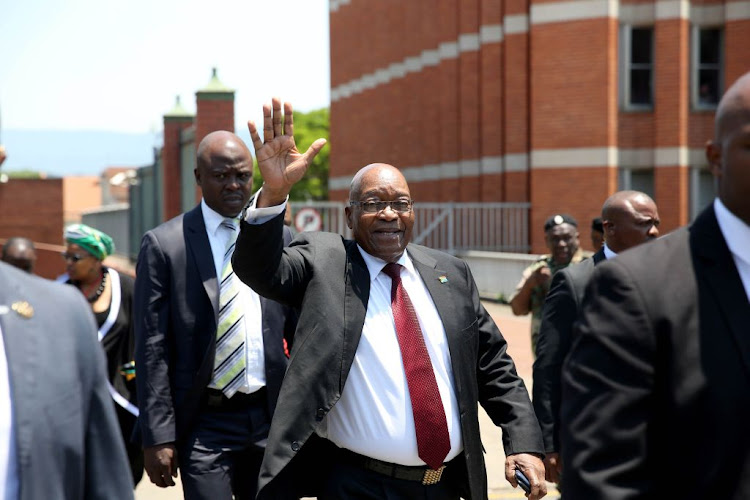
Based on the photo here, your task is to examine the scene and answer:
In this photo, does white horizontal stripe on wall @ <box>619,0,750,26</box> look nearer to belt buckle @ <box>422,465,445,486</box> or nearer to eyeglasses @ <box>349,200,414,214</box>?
eyeglasses @ <box>349,200,414,214</box>

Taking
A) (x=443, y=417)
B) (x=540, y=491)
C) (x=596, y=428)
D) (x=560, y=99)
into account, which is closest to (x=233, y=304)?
(x=443, y=417)

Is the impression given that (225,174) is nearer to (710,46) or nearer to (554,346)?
(554,346)

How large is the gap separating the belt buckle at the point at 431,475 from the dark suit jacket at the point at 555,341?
3.99ft

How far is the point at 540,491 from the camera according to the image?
15.0 feet

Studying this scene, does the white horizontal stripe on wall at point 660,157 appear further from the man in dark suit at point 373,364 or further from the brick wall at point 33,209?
the man in dark suit at point 373,364

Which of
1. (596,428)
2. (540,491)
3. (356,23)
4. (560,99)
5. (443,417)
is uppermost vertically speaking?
(356,23)

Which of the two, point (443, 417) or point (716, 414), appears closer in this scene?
point (716, 414)

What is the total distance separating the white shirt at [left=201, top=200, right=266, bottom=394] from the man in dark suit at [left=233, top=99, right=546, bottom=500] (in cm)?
87

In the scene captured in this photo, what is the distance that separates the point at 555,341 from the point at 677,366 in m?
3.05

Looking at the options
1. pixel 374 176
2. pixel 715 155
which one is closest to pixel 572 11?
pixel 374 176

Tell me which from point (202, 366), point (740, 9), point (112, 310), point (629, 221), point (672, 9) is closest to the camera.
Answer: point (202, 366)

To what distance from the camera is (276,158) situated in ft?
14.4

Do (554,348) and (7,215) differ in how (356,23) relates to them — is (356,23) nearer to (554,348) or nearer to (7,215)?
(7,215)

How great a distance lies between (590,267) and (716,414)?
329 centimetres
